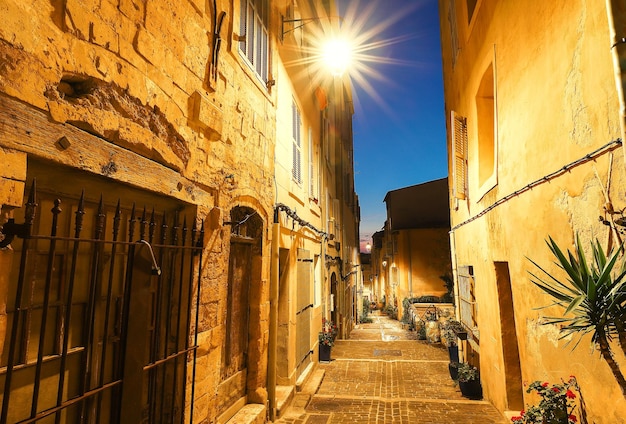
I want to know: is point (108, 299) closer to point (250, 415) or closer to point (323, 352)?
point (250, 415)

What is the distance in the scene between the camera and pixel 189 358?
3107mm

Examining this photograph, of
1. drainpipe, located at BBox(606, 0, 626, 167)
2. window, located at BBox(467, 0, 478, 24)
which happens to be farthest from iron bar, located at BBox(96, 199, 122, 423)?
window, located at BBox(467, 0, 478, 24)

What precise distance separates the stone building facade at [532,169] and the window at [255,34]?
11.1ft

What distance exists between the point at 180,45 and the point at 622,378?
407 centimetres

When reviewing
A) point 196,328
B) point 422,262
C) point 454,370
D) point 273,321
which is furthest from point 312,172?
point 422,262

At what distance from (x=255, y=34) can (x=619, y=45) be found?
170 inches

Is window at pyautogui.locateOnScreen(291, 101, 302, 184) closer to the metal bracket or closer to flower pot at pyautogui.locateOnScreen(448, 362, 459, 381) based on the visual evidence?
flower pot at pyautogui.locateOnScreen(448, 362, 459, 381)

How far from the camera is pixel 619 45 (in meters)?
2.31

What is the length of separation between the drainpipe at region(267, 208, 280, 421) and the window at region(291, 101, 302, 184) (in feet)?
6.22

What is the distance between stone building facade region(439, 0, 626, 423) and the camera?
2637 millimetres

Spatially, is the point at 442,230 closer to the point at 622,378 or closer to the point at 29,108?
the point at 622,378

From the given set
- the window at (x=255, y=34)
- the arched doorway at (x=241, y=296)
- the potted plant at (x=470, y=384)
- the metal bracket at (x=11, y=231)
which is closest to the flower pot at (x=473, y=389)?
the potted plant at (x=470, y=384)

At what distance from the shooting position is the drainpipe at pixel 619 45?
228cm

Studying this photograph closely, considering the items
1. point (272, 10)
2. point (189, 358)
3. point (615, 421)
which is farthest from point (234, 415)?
point (272, 10)
